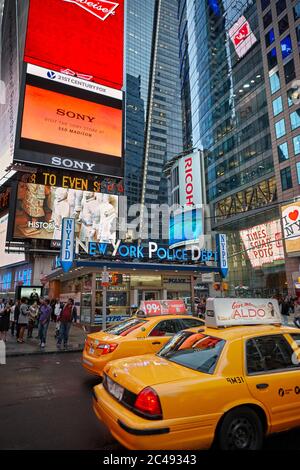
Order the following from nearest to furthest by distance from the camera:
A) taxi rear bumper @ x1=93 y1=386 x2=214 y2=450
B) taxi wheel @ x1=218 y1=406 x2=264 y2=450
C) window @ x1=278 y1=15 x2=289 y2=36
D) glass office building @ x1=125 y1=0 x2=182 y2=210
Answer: taxi rear bumper @ x1=93 y1=386 x2=214 y2=450 < taxi wheel @ x1=218 y1=406 x2=264 y2=450 < window @ x1=278 y1=15 x2=289 y2=36 < glass office building @ x1=125 y1=0 x2=182 y2=210

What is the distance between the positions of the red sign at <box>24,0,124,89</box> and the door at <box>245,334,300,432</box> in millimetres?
23115

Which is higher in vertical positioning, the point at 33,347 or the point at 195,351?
the point at 195,351

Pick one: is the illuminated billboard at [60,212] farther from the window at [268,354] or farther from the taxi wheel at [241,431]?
the taxi wheel at [241,431]

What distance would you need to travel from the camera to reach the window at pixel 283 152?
41.4m

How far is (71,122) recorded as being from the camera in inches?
872

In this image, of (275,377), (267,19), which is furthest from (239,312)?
(267,19)

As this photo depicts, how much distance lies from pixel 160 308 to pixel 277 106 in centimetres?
4257

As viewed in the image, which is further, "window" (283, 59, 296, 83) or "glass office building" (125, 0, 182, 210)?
"glass office building" (125, 0, 182, 210)

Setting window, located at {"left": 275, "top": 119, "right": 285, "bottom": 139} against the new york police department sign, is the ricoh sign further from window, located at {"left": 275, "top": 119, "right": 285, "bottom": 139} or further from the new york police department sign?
the new york police department sign

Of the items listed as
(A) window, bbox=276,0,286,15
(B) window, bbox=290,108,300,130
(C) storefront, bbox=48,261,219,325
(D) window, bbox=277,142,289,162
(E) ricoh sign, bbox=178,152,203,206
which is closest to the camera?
(C) storefront, bbox=48,261,219,325

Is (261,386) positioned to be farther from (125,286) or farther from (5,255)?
(5,255)

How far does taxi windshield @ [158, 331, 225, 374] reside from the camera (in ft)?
13.5

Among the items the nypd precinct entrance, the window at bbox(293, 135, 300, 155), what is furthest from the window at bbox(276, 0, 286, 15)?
the nypd precinct entrance

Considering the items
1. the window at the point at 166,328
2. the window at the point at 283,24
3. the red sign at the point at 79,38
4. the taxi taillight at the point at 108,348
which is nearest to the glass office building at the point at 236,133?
the window at the point at 283,24
